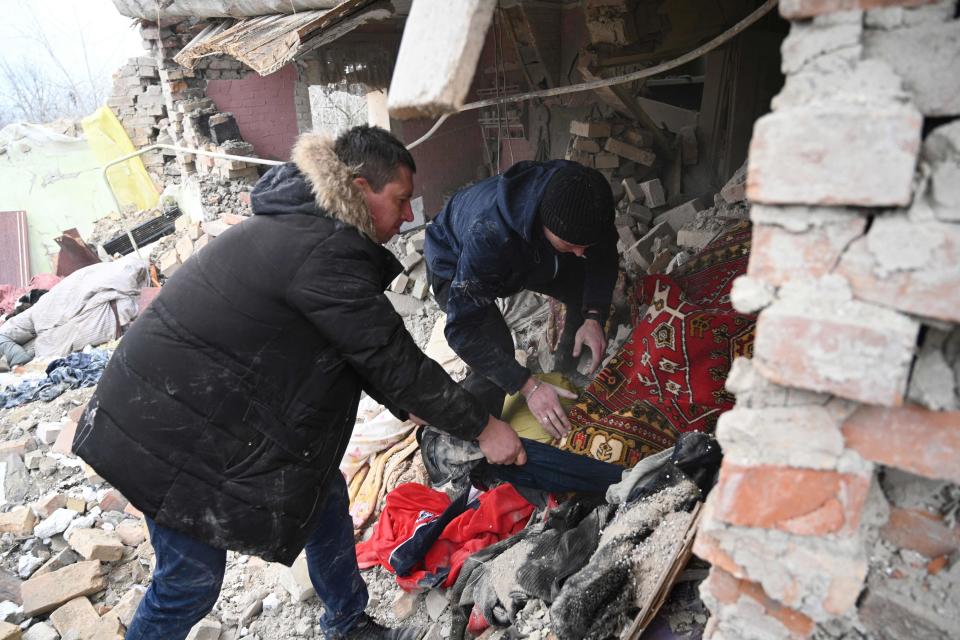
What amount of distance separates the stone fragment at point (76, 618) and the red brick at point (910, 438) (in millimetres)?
3607

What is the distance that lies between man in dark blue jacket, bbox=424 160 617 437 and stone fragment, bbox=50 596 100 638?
2301 mm

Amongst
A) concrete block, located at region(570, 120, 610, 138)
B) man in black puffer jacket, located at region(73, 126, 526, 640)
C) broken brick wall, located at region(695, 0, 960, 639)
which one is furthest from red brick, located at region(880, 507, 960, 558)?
concrete block, located at region(570, 120, 610, 138)

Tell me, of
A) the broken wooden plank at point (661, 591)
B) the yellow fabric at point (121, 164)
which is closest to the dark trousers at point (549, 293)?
the broken wooden plank at point (661, 591)

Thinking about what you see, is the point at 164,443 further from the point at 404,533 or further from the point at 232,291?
the point at 404,533

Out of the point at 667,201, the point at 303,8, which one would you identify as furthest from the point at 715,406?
the point at 303,8

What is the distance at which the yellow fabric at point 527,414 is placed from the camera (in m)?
3.01

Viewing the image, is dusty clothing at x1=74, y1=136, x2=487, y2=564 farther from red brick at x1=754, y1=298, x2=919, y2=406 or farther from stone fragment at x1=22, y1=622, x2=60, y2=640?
stone fragment at x1=22, y1=622, x2=60, y2=640

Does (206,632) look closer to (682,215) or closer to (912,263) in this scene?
(912,263)

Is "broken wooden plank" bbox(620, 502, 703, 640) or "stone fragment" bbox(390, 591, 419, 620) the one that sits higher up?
"broken wooden plank" bbox(620, 502, 703, 640)

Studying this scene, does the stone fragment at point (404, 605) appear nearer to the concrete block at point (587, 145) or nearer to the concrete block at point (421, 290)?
the concrete block at point (421, 290)

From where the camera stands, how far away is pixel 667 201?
541 cm

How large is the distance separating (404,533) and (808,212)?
9.02 feet

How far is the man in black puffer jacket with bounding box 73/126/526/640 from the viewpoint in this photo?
1979 mm

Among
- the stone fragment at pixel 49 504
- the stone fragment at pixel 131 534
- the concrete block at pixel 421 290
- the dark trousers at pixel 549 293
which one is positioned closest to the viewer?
the dark trousers at pixel 549 293
